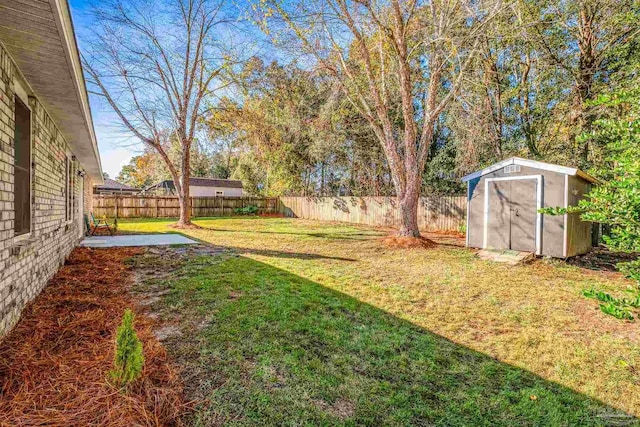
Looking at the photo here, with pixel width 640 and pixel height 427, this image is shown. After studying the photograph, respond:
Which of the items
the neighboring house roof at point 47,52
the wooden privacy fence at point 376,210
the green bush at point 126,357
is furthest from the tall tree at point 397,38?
the green bush at point 126,357

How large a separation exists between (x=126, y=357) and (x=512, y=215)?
7.86 meters

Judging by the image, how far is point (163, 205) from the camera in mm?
20109

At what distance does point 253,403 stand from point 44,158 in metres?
4.18

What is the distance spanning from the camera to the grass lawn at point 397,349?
2.02 m

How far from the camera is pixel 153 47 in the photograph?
11977mm

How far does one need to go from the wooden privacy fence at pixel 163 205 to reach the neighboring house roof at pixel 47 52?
15.8m

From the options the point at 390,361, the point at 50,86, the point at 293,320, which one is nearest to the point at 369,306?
the point at 293,320

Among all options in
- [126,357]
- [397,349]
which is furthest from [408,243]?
[126,357]

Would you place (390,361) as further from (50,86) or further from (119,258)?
(119,258)

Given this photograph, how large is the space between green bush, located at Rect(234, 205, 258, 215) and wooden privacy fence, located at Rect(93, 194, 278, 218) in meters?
0.26

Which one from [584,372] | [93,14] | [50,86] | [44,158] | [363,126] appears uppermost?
[93,14]

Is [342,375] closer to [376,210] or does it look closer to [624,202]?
[624,202]

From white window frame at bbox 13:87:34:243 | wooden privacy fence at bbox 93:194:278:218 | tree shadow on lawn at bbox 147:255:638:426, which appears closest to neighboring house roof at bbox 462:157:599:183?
tree shadow on lawn at bbox 147:255:638:426

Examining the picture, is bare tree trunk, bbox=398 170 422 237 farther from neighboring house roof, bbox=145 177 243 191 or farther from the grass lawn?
neighboring house roof, bbox=145 177 243 191
